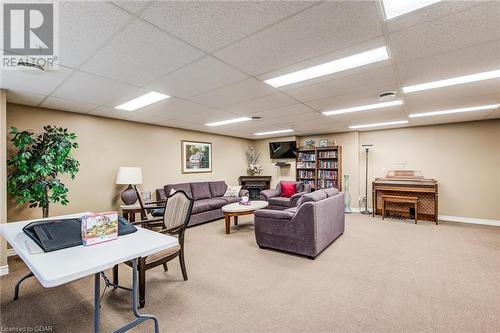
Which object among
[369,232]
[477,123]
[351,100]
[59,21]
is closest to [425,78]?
[351,100]

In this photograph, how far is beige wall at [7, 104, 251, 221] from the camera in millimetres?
3651

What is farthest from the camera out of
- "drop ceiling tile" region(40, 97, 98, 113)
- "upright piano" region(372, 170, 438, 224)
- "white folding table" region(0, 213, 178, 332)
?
"upright piano" region(372, 170, 438, 224)

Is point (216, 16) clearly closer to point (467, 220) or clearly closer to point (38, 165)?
point (38, 165)

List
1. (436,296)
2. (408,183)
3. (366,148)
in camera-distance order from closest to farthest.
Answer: (436,296)
(408,183)
(366,148)

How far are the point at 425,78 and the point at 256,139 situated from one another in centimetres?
605

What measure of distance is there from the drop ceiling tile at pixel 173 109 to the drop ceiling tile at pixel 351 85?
1.61 meters

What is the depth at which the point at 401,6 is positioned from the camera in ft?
4.91

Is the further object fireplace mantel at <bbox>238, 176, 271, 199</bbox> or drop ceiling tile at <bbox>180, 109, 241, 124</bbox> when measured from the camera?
fireplace mantel at <bbox>238, 176, 271, 199</bbox>

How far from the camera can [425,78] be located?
2.65m

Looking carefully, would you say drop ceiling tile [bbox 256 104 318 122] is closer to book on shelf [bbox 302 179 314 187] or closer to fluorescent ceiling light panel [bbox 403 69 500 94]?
→ fluorescent ceiling light panel [bbox 403 69 500 94]

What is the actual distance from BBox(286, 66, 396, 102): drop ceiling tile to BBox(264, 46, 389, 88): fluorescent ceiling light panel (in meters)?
0.22

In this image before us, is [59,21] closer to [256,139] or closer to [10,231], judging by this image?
[10,231]

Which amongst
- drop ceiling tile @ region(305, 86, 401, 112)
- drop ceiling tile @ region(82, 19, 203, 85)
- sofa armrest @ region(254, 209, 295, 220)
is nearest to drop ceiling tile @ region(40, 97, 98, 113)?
drop ceiling tile @ region(82, 19, 203, 85)

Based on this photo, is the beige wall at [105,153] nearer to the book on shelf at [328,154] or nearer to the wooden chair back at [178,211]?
the wooden chair back at [178,211]
